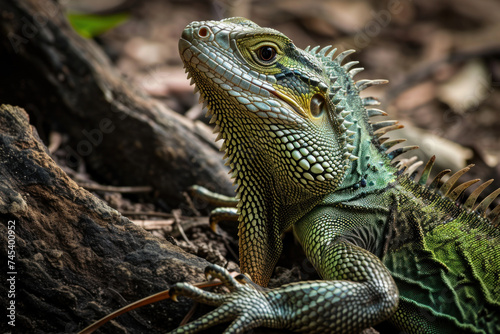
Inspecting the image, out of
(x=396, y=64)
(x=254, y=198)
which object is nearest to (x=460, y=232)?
(x=254, y=198)

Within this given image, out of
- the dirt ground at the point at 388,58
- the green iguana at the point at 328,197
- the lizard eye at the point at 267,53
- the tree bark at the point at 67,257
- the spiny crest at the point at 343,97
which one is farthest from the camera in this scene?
the dirt ground at the point at 388,58

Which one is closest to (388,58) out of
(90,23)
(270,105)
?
(90,23)

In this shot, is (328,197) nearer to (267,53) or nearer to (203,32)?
(267,53)

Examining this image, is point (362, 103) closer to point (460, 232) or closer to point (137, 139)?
point (460, 232)

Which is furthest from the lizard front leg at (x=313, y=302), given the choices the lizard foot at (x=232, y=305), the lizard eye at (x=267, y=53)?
the lizard eye at (x=267, y=53)

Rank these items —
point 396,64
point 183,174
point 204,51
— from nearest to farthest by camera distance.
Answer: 1. point 204,51
2. point 183,174
3. point 396,64

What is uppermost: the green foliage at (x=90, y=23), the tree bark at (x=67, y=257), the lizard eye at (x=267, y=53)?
the lizard eye at (x=267, y=53)

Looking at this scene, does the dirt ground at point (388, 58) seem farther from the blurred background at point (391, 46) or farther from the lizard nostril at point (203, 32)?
the lizard nostril at point (203, 32)
